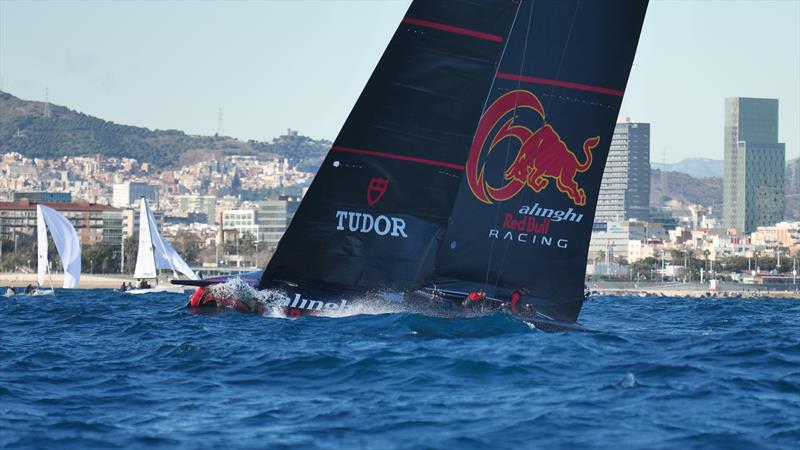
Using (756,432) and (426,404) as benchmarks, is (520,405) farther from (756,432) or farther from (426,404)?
(756,432)

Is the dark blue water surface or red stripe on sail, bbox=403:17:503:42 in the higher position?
red stripe on sail, bbox=403:17:503:42

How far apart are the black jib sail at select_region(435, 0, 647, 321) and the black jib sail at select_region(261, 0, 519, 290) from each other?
487 mm

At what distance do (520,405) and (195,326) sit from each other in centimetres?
956

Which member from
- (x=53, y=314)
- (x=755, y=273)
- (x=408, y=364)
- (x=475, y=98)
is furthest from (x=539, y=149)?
(x=755, y=273)

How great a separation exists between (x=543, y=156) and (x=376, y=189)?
2.78 meters

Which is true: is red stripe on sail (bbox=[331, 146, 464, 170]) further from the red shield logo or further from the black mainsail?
the red shield logo

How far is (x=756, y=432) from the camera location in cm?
1170

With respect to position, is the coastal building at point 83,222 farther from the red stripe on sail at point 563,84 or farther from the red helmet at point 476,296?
the red helmet at point 476,296

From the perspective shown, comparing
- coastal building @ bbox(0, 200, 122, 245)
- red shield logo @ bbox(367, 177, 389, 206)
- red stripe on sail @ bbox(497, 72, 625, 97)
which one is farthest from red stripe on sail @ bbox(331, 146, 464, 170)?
coastal building @ bbox(0, 200, 122, 245)

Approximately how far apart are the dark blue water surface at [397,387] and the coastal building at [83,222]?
142640 millimetres

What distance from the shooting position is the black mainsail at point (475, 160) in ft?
69.9

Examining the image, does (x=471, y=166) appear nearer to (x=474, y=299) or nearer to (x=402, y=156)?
(x=402, y=156)

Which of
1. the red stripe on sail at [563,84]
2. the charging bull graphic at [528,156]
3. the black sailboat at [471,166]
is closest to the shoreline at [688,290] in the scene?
the black sailboat at [471,166]

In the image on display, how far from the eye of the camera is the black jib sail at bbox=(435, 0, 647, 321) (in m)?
21.6
